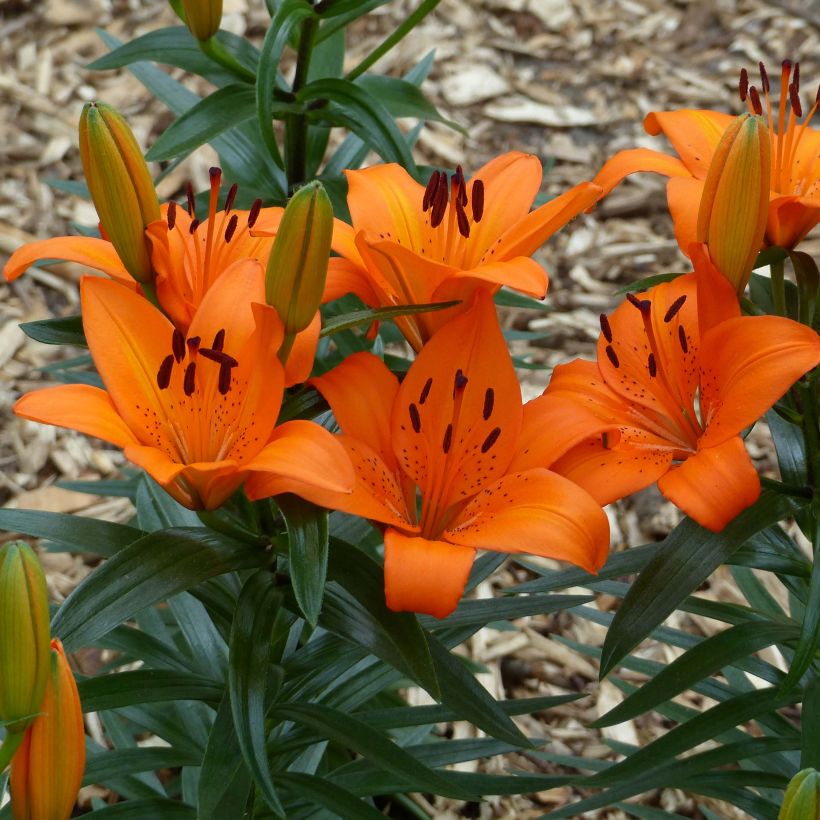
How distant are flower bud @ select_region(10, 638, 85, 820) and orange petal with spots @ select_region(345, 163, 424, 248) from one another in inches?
16.0

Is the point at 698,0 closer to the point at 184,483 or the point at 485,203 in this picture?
the point at 485,203

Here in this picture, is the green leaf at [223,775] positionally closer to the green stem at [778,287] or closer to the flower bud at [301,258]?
the flower bud at [301,258]

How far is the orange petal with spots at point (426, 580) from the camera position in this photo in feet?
2.50

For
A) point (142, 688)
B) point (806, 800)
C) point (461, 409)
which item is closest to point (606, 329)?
point (461, 409)

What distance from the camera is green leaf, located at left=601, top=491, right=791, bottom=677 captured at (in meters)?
A: 0.88

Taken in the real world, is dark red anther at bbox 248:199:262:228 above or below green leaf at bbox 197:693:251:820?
above

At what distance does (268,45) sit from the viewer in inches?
44.5

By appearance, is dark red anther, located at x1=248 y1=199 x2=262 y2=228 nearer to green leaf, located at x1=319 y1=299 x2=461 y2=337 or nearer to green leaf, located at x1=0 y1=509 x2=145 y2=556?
Answer: green leaf, located at x1=319 y1=299 x2=461 y2=337

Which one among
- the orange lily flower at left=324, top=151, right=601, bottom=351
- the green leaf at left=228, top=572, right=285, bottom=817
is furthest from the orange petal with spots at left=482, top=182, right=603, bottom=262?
the green leaf at left=228, top=572, right=285, bottom=817

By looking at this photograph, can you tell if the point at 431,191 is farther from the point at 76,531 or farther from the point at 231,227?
the point at 76,531

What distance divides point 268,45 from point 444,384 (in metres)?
0.44

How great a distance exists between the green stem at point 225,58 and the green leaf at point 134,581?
0.56m

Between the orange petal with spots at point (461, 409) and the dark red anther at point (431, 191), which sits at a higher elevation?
the dark red anther at point (431, 191)

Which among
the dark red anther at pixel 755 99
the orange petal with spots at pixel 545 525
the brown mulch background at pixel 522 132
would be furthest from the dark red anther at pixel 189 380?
the brown mulch background at pixel 522 132
